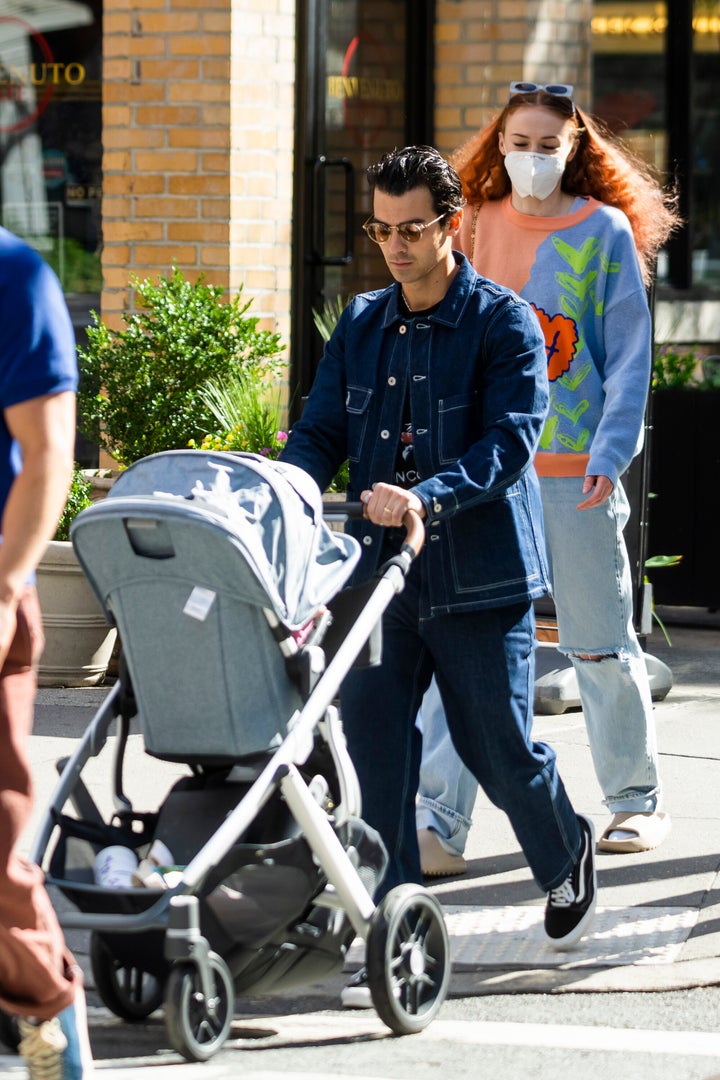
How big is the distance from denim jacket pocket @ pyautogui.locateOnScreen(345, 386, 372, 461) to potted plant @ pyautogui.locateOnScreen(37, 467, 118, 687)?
2.94 m

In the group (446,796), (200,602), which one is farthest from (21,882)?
(446,796)

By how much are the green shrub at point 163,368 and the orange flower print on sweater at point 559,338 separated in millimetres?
2345

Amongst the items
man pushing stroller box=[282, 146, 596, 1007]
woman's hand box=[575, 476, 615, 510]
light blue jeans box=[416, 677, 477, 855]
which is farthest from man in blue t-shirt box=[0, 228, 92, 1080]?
woman's hand box=[575, 476, 615, 510]

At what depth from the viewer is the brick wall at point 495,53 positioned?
950 cm

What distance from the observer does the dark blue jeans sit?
4.42 m

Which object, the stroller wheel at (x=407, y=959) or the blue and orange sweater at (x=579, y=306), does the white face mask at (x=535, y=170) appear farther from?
the stroller wheel at (x=407, y=959)

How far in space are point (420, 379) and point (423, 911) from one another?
1187mm

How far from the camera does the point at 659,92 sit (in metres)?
12.4

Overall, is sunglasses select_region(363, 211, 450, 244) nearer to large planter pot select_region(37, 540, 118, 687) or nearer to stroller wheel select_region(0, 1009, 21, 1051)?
stroller wheel select_region(0, 1009, 21, 1051)

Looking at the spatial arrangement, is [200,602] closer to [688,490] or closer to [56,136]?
[688,490]

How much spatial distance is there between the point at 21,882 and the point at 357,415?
1556 mm

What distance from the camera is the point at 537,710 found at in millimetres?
7332

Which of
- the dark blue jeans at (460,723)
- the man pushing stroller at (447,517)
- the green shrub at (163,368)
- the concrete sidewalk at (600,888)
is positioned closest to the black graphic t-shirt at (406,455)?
the man pushing stroller at (447,517)

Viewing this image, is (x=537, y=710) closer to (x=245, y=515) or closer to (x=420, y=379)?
(x=420, y=379)
